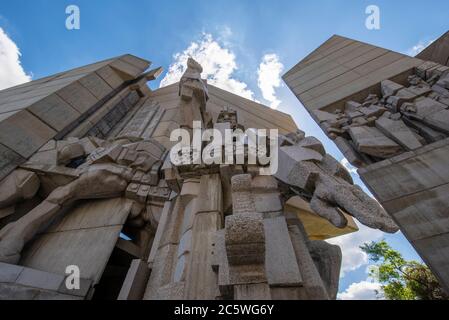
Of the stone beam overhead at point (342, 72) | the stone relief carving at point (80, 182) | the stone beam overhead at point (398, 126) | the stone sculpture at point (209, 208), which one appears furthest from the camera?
the stone beam overhead at point (342, 72)

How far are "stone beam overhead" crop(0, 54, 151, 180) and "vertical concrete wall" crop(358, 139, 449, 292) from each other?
6397 millimetres

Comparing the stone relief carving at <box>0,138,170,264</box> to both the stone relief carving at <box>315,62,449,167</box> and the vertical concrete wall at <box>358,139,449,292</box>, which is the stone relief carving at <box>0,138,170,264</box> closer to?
the vertical concrete wall at <box>358,139,449,292</box>

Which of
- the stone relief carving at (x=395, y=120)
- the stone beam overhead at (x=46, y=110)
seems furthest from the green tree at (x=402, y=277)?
the stone beam overhead at (x=46, y=110)

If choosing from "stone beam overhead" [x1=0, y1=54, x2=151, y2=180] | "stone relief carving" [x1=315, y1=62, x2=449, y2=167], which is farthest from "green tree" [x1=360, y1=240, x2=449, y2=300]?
"stone beam overhead" [x1=0, y1=54, x2=151, y2=180]

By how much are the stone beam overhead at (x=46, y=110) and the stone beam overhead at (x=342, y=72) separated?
678cm

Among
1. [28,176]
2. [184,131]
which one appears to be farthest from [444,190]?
[28,176]

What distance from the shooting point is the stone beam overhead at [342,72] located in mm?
6242

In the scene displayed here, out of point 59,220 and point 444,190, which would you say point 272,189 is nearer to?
point 444,190

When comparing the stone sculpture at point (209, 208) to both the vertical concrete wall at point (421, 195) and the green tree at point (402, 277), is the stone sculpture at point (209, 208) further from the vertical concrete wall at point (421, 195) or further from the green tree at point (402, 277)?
the green tree at point (402, 277)

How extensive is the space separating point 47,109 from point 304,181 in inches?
235

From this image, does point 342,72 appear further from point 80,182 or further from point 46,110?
point 46,110

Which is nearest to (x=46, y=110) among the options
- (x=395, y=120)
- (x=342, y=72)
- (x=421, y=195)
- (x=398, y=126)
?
(x=421, y=195)

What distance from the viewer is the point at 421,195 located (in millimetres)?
2977
